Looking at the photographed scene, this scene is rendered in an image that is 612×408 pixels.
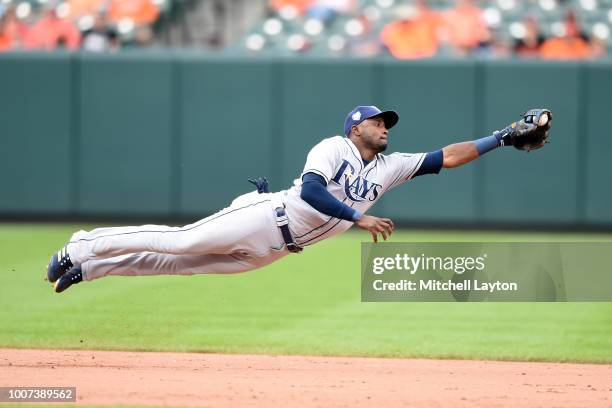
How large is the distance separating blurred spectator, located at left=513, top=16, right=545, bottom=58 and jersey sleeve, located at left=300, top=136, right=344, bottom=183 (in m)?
9.97

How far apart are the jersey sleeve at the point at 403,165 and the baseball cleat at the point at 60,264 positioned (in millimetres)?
2356

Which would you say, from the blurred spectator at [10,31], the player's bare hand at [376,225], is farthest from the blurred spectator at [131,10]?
the player's bare hand at [376,225]

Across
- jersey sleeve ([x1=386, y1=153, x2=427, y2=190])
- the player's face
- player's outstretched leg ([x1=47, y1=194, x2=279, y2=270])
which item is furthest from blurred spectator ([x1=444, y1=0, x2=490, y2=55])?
player's outstretched leg ([x1=47, y1=194, x2=279, y2=270])

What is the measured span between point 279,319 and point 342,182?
2.76 m

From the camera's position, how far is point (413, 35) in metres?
16.6

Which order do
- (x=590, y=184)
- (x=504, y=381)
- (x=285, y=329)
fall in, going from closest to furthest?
(x=504, y=381), (x=285, y=329), (x=590, y=184)

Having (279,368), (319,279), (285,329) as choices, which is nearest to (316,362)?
(279,368)

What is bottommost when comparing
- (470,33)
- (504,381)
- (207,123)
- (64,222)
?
(504,381)

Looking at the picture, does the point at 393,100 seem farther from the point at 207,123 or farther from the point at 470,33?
the point at 207,123

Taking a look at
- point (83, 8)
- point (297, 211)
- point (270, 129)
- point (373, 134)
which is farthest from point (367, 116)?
point (83, 8)

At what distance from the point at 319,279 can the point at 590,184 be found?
5.73 metres

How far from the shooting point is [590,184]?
1597 cm

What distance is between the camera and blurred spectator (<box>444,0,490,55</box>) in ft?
54.6

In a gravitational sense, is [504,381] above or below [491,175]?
below
